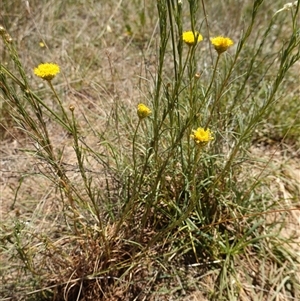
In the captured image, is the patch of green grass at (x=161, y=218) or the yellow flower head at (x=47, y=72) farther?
the patch of green grass at (x=161, y=218)

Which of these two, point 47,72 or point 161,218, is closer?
point 47,72

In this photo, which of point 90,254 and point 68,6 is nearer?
point 90,254

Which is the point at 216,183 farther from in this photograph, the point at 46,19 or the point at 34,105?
the point at 46,19

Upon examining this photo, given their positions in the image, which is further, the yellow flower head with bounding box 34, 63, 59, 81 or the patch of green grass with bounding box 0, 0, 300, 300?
the patch of green grass with bounding box 0, 0, 300, 300

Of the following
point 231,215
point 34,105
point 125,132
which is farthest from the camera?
point 125,132

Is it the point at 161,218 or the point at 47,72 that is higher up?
the point at 47,72

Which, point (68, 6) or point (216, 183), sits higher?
point (68, 6)

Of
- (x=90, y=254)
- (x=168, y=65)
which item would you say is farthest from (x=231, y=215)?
(x=168, y=65)

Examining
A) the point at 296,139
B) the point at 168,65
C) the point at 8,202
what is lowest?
the point at 8,202

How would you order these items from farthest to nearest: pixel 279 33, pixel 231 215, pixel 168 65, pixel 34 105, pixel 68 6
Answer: pixel 68 6, pixel 279 33, pixel 168 65, pixel 231 215, pixel 34 105
